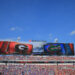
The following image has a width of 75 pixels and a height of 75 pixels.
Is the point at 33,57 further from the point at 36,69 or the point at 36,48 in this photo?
the point at 36,69

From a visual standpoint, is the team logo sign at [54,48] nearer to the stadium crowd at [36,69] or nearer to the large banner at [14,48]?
the stadium crowd at [36,69]

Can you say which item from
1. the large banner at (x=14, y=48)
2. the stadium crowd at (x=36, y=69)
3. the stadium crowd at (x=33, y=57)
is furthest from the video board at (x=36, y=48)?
the stadium crowd at (x=36, y=69)

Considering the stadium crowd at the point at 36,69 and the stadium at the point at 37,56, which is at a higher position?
the stadium at the point at 37,56

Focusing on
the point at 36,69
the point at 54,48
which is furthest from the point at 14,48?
the point at 54,48

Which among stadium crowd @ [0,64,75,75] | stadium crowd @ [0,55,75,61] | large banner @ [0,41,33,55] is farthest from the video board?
stadium crowd @ [0,64,75,75]

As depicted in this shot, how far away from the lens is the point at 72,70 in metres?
30.5

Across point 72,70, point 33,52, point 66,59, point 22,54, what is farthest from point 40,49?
point 72,70

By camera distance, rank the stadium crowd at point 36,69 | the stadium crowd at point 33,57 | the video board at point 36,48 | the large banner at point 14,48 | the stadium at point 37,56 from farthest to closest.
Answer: the stadium crowd at point 33,57, the video board at point 36,48, the large banner at point 14,48, the stadium at point 37,56, the stadium crowd at point 36,69

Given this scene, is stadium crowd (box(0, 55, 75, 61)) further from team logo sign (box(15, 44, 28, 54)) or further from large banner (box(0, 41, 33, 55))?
team logo sign (box(15, 44, 28, 54))

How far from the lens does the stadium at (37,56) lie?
3206 centimetres

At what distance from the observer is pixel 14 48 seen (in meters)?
33.8

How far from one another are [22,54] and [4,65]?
4.66 metres

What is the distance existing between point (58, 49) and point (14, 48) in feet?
33.2

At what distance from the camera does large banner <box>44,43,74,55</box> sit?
3478 cm
